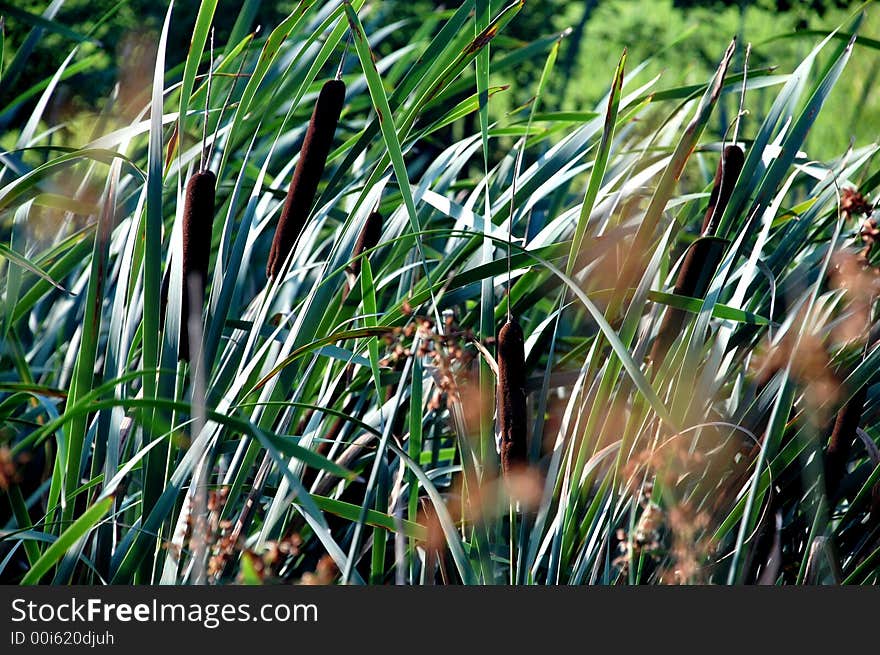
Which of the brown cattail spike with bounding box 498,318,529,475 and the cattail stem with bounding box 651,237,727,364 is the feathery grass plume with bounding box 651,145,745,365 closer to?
the cattail stem with bounding box 651,237,727,364

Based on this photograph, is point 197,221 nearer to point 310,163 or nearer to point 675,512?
point 310,163

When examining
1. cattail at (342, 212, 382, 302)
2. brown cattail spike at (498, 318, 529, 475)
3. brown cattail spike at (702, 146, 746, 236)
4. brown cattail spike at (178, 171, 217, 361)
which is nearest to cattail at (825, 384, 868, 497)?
brown cattail spike at (702, 146, 746, 236)

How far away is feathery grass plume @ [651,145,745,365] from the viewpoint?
0.89m

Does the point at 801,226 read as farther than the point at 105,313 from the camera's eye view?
No

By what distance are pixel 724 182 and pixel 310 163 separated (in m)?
0.43

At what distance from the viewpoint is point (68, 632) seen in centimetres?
74

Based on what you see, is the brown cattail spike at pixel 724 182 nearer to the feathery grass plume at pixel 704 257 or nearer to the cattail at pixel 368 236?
the feathery grass plume at pixel 704 257

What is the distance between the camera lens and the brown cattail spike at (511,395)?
2.46ft

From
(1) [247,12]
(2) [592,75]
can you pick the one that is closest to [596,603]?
(1) [247,12]

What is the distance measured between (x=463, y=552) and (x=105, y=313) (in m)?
0.99

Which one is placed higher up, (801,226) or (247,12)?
(247,12)

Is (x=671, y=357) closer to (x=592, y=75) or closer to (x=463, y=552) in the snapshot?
(x=463, y=552)

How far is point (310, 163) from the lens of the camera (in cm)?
85

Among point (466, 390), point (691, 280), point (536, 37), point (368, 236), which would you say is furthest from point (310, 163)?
point (536, 37)
